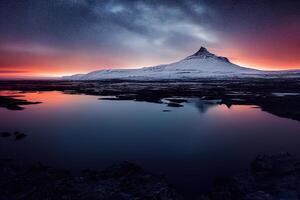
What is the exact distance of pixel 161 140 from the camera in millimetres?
13289

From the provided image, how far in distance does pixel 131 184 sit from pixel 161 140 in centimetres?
602

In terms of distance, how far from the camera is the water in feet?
31.6

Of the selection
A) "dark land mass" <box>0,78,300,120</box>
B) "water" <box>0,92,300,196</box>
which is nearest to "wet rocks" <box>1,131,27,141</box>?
"water" <box>0,92,300,196</box>

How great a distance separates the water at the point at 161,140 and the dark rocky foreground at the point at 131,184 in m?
0.89

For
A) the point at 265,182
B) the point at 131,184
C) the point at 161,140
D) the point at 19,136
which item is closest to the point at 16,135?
the point at 19,136

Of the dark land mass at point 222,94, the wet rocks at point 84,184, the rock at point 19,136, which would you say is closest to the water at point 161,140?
the rock at point 19,136

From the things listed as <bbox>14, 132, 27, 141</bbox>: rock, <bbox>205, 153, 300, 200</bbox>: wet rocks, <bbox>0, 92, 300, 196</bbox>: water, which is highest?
<bbox>205, 153, 300, 200</bbox>: wet rocks

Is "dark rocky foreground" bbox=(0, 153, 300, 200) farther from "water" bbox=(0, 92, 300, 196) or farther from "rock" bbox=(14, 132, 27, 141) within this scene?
"rock" bbox=(14, 132, 27, 141)

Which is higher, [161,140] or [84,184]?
[84,184]

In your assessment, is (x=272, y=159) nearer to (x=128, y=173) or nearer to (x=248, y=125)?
(x=128, y=173)

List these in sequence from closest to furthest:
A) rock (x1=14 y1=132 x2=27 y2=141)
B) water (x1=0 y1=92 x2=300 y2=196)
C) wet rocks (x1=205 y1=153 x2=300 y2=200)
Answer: wet rocks (x1=205 y1=153 x2=300 y2=200)
water (x1=0 y1=92 x2=300 y2=196)
rock (x1=14 y1=132 x2=27 y2=141)

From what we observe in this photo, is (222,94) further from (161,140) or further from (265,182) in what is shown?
(265,182)

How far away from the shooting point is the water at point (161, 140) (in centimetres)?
964

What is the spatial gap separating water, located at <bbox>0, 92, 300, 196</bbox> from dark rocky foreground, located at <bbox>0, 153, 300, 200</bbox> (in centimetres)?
89
